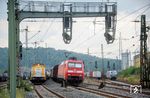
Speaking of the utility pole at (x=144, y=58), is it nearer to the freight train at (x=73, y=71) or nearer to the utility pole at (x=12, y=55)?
the freight train at (x=73, y=71)

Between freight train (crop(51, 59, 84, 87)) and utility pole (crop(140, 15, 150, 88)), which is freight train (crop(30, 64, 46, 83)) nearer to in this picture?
freight train (crop(51, 59, 84, 87))

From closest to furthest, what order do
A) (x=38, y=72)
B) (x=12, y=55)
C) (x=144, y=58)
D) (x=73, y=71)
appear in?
1. (x=12, y=55)
2. (x=144, y=58)
3. (x=73, y=71)
4. (x=38, y=72)

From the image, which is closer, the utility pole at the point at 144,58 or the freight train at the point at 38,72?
the utility pole at the point at 144,58

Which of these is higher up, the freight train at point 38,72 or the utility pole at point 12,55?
the utility pole at point 12,55

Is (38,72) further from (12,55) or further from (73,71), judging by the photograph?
(12,55)

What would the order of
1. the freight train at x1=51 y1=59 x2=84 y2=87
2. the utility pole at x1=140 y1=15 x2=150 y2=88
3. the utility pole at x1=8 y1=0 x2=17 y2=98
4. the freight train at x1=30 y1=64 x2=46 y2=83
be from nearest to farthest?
1. the utility pole at x1=8 y1=0 x2=17 y2=98
2. the utility pole at x1=140 y1=15 x2=150 y2=88
3. the freight train at x1=51 y1=59 x2=84 y2=87
4. the freight train at x1=30 y1=64 x2=46 y2=83

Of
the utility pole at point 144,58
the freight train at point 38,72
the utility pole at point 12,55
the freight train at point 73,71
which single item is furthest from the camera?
the freight train at point 38,72

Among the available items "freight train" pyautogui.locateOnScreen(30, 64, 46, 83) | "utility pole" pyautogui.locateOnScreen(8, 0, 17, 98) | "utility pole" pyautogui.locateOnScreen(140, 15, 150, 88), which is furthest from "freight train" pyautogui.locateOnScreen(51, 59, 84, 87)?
"utility pole" pyautogui.locateOnScreen(8, 0, 17, 98)

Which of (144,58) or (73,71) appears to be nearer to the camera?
(144,58)

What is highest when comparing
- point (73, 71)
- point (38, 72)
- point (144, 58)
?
point (144, 58)

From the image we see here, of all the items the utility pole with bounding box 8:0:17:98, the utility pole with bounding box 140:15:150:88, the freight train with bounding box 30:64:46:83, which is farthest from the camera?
the freight train with bounding box 30:64:46:83

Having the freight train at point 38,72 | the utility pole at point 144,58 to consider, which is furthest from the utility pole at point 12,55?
the freight train at point 38,72

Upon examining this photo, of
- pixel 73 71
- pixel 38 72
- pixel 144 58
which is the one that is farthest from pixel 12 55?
pixel 38 72

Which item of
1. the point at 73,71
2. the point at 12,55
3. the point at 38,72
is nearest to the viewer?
the point at 12,55
